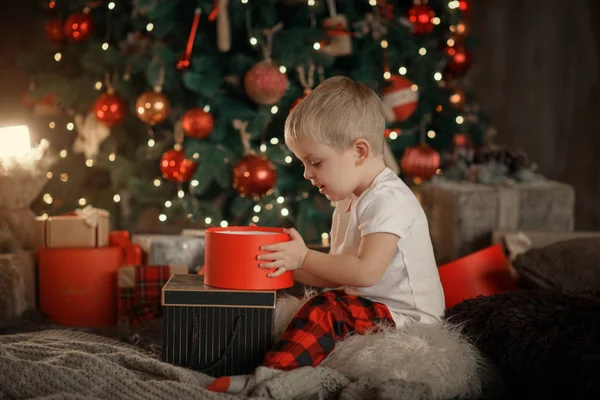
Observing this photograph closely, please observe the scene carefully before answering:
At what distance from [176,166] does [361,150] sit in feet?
4.82

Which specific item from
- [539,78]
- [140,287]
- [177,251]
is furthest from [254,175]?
[539,78]

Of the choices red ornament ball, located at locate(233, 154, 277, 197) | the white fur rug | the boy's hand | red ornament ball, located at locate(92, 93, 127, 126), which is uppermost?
red ornament ball, located at locate(92, 93, 127, 126)

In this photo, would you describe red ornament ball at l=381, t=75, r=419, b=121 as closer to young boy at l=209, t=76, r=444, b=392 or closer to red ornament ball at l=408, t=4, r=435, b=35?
red ornament ball at l=408, t=4, r=435, b=35

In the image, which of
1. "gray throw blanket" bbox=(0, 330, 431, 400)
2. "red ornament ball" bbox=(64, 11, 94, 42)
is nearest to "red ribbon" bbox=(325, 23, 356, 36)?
"red ornament ball" bbox=(64, 11, 94, 42)

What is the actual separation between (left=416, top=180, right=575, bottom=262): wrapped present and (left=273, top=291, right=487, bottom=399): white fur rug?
4.48 feet

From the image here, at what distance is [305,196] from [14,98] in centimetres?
182

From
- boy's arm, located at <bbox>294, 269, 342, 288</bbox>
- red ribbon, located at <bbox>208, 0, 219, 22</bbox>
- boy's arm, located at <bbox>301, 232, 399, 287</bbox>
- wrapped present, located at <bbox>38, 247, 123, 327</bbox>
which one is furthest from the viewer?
red ribbon, located at <bbox>208, 0, 219, 22</bbox>

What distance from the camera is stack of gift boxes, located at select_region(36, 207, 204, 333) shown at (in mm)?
2455

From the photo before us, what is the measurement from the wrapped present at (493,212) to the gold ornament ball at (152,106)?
1242 millimetres

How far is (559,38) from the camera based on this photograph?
411 centimetres

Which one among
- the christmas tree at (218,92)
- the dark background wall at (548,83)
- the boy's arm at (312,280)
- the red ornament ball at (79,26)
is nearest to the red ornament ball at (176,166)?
the christmas tree at (218,92)

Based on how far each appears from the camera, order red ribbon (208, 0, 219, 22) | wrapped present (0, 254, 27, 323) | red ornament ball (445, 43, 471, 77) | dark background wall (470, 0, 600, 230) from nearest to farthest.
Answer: wrapped present (0, 254, 27, 323)
red ribbon (208, 0, 219, 22)
red ornament ball (445, 43, 471, 77)
dark background wall (470, 0, 600, 230)

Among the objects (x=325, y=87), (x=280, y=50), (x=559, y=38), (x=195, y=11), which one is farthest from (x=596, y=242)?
(x=559, y=38)

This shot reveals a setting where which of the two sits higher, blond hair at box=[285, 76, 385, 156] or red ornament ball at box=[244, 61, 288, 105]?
red ornament ball at box=[244, 61, 288, 105]
